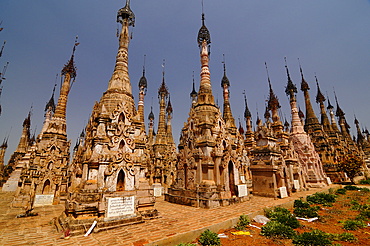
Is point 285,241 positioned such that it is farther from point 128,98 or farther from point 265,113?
point 265,113

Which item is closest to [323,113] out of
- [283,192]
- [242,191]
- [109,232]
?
[283,192]

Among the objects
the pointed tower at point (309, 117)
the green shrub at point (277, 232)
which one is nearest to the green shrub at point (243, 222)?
the green shrub at point (277, 232)

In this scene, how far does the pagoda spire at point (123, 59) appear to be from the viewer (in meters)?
12.2

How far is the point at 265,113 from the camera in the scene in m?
40.7

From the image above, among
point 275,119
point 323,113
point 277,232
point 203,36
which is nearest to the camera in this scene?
point 277,232

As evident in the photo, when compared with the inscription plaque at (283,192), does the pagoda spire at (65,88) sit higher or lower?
higher

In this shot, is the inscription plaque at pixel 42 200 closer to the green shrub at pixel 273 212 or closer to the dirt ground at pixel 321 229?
the dirt ground at pixel 321 229

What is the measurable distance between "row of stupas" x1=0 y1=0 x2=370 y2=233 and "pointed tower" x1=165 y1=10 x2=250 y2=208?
7cm

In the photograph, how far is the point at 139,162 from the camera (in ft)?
33.1

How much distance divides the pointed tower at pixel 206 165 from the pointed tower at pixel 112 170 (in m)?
4.78

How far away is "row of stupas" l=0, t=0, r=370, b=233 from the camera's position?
29.0 feet

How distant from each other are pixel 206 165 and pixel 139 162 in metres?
5.98

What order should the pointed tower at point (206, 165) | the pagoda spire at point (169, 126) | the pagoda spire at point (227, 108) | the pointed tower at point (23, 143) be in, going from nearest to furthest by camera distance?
1. the pointed tower at point (206, 165)
2. the pagoda spire at point (227, 108)
3. the pagoda spire at point (169, 126)
4. the pointed tower at point (23, 143)

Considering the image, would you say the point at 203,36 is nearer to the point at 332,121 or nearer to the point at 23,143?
the point at 332,121
